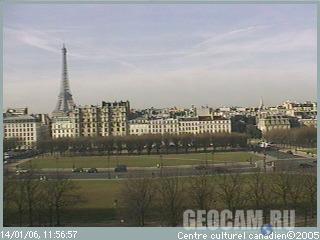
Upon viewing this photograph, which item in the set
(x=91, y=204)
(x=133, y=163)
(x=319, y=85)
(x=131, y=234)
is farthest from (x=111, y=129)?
(x=319, y=85)

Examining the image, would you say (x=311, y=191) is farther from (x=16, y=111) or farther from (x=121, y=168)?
(x=16, y=111)

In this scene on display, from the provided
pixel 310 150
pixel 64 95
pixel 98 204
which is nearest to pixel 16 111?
pixel 64 95

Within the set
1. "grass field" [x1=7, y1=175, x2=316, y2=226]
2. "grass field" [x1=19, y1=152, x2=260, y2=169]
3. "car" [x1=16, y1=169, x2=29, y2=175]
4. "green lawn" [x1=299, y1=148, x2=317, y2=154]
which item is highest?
"green lawn" [x1=299, y1=148, x2=317, y2=154]

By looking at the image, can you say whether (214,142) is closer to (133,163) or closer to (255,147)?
(255,147)

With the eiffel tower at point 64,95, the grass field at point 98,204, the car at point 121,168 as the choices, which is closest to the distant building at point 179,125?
the car at point 121,168

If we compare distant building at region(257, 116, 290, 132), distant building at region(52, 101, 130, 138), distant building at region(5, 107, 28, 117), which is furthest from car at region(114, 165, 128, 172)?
distant building at region(257, 116, 290, 132)

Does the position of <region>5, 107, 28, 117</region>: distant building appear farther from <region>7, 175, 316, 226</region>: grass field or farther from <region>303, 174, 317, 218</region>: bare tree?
<region>303, 174, 317, 218</region>: bare tree

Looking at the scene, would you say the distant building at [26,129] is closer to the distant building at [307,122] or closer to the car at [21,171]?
the car at [21,171]
